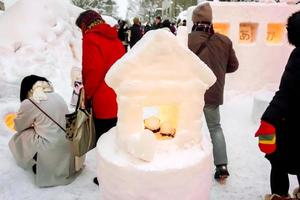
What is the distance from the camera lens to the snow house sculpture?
101 inches

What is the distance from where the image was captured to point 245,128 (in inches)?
238

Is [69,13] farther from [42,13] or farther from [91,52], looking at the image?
[91,52]

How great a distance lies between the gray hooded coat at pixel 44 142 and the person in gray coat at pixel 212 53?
164 centimetres

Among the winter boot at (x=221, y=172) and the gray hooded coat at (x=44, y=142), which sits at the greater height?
the gray hooded coat at (x=44, y=142)

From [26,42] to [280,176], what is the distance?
530 centimetres

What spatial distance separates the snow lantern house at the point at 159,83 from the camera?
2.60 metres

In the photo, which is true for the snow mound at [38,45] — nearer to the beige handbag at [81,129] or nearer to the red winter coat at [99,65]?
the beige handbag at [81,129]

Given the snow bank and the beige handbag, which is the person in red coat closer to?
the beige handbag

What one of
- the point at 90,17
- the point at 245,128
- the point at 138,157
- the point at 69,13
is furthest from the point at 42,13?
the point at 138,157

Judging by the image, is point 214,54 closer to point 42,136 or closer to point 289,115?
point 289,115

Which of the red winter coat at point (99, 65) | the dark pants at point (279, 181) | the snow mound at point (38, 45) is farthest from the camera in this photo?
the snow mound at point (38, 45)

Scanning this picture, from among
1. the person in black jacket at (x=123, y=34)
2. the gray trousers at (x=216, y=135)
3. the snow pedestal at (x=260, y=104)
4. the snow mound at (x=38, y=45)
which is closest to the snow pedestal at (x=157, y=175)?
the gray trousers at (x=216, y=135)

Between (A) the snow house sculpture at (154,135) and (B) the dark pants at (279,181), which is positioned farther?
(B) the dark pants at (279,181)

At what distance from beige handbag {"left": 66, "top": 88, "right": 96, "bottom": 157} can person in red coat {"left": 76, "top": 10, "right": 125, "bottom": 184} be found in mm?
98
